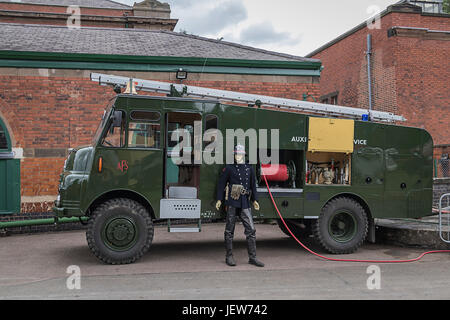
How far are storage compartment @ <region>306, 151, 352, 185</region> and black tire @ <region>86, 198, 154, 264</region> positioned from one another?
343cm

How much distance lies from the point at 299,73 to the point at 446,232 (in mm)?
6718

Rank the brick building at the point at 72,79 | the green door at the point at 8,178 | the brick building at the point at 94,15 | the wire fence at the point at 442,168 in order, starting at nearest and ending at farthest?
the green door at the point at 8,178
the brick building at the point at 72,79
the wire fence at the point at 442,168
the brick building at the point at 94,15

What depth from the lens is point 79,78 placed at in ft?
40.6

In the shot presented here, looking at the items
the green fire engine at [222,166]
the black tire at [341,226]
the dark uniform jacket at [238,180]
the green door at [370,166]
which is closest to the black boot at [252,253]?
the dark uniform jacket at [238,180]

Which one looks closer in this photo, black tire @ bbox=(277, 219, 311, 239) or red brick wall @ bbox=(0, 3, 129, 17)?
black tire @ bbox=(277, 219, 311, 239)

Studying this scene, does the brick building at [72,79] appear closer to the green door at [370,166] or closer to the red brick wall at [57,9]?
the green door at [370,166]

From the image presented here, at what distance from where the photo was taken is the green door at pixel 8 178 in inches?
459

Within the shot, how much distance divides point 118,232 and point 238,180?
2257 millimetres

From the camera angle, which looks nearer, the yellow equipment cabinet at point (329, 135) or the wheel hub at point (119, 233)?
the wheel hub at point (119, 233)

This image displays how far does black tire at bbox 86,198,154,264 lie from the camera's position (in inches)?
295

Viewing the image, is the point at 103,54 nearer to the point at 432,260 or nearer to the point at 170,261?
the point at 170,261

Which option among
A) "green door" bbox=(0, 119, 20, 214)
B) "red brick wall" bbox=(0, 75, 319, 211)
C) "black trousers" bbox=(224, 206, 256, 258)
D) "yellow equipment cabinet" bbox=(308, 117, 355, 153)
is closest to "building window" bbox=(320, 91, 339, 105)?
"red brick wall" bbox=(0, 75, 319, 211)

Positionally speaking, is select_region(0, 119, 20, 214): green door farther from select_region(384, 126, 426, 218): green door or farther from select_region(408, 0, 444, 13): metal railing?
select_region(408, 0, 444, 13): metal railing

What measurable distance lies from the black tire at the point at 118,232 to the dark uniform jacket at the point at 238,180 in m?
1.44
